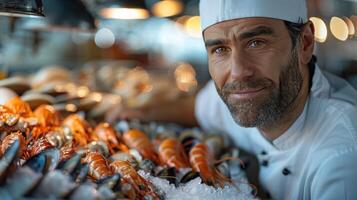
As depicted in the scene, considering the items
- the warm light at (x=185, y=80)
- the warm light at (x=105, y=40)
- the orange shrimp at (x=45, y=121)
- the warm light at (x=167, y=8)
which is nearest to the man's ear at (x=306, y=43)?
the orange shrimp at (x=45, y=121)

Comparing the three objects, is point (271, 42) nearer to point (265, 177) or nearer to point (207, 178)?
point (207, 178)

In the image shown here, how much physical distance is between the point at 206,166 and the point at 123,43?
3.96 metres

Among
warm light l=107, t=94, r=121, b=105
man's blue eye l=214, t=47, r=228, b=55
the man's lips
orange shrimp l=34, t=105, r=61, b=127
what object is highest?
man's blue eye l=214, t=47, r=228, b=55

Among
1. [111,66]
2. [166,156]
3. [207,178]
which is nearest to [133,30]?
[111,66]

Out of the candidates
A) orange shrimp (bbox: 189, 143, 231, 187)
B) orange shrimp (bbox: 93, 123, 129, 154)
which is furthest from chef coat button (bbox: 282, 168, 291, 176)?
orange shrimp (bbox: 93, 123, 129, 154)

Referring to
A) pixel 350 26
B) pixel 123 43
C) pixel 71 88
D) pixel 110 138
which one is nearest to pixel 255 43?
pixel 110 138

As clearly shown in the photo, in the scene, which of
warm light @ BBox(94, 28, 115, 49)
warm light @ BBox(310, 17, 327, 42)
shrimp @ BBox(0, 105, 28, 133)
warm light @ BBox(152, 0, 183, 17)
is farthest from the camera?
warm light @ BBox(94, 28, 115, 49)

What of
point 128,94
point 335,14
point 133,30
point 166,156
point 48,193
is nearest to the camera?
point 48,193

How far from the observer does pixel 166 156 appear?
217cm

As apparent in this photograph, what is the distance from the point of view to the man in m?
1.79

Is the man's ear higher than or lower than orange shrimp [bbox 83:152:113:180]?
higher

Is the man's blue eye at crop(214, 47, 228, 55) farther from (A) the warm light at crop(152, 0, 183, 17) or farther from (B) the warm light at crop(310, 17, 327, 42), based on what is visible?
(B) the warm light at crop(310, 17, 327, 42)

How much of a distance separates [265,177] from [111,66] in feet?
8.30

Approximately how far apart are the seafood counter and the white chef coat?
174 mm
